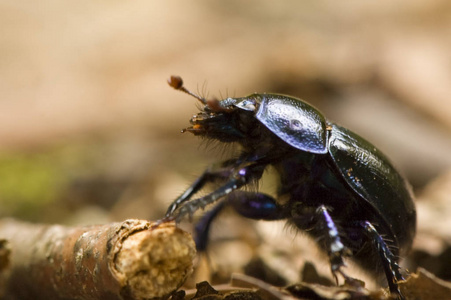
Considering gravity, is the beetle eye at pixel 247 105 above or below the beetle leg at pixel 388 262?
above

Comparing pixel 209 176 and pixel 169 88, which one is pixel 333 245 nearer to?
pixel 209 176

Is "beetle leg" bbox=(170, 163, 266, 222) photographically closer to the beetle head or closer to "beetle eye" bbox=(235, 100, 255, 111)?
the beetle head

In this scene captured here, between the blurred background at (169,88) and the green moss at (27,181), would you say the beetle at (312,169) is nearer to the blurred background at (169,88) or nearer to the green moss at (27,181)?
the blurred background at (169,88)

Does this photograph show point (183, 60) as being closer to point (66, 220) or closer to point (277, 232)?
point (66, 220)

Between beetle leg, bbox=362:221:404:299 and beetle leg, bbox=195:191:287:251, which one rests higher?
beetle leg, bbox=195:191:287:251

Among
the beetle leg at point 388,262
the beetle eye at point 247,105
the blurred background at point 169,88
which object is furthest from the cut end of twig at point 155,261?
the blurred background at point 169,88

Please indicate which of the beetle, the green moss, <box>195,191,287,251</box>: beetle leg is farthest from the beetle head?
the green moss
